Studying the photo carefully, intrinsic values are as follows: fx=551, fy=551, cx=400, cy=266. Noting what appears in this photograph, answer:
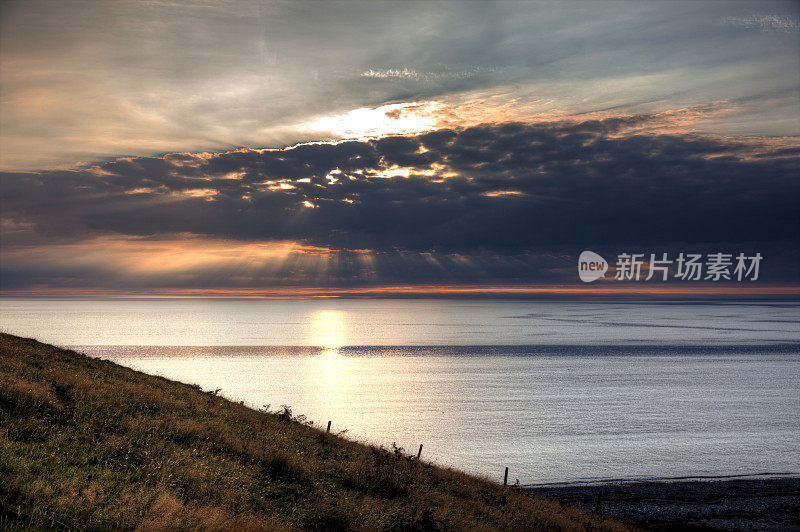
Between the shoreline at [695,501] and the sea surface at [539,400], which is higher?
the sea surface at [539,400]

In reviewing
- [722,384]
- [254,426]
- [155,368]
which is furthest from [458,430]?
[155,368]

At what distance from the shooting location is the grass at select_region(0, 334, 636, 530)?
35.4 feet

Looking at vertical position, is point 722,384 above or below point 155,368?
above

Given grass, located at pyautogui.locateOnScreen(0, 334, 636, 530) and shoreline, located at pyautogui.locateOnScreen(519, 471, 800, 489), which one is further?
shoreline, located at pyautogui.locateOnScreen(519, 471, 800, 489)

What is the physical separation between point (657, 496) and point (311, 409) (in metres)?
47.8

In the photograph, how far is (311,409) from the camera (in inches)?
2955

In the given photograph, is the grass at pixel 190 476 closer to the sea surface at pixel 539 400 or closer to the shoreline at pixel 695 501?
the shoreline at pixel 695 501

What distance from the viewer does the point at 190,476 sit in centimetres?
1364

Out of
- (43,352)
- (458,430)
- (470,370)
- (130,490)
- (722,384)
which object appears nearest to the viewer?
(130,490)

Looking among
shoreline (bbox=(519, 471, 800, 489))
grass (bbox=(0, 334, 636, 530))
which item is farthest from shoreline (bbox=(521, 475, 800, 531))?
grass (bbox=(0, 334, 636, 530))

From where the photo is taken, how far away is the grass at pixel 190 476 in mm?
10797

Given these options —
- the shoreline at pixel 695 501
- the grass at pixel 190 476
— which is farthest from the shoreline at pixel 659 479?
the grass at pixel 190 476

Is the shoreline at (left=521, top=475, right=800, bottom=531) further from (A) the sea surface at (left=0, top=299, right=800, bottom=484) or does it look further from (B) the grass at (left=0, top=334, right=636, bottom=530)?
(B) the grass at (left=0, top=334, right=636, bottom=530)

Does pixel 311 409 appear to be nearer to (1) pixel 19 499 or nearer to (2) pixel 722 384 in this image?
(1) pixel 19 499
